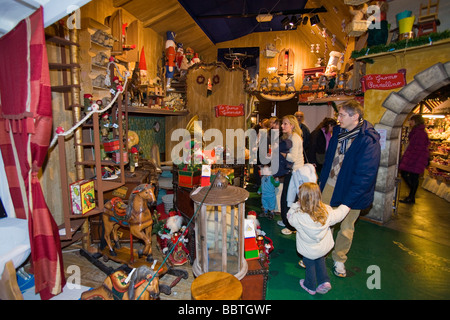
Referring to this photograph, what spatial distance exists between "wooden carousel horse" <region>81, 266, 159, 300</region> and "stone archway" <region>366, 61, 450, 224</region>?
13.8 feet

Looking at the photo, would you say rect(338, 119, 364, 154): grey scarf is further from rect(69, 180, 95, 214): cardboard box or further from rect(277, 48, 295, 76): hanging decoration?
rect(277, 48, 295, 76): hanging decoration

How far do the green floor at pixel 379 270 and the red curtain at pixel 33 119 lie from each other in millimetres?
2145

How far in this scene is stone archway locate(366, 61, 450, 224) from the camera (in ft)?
12.5

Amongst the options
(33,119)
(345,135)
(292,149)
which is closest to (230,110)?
(292,149)

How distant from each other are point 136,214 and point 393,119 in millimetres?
4291

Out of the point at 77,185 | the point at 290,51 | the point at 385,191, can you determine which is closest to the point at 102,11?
the point at 77,185

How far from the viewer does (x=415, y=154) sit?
568 cm

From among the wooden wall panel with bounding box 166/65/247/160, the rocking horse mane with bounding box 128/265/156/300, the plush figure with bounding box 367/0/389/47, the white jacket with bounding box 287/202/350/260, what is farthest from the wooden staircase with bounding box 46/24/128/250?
the plush figure with bounding box 367/0/389/47

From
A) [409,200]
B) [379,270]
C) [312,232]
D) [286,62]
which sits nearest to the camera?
[312,232]

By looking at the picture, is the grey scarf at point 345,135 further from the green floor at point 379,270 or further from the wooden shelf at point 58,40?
the wooden shelf at point 58,40

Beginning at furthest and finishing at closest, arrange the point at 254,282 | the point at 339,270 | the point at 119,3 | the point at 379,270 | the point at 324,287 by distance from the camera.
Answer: the point at 119,3, the point at 379,270, the point at 339,270, the point at 324,287, the point at 254,282

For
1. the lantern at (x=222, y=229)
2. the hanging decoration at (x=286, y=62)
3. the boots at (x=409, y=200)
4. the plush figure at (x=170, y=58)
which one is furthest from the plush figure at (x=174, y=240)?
the hanging decoration at (x=286, y=62)

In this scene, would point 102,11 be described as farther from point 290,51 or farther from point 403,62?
point 290,51

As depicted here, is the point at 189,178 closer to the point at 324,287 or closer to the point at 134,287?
the point at 134,287
